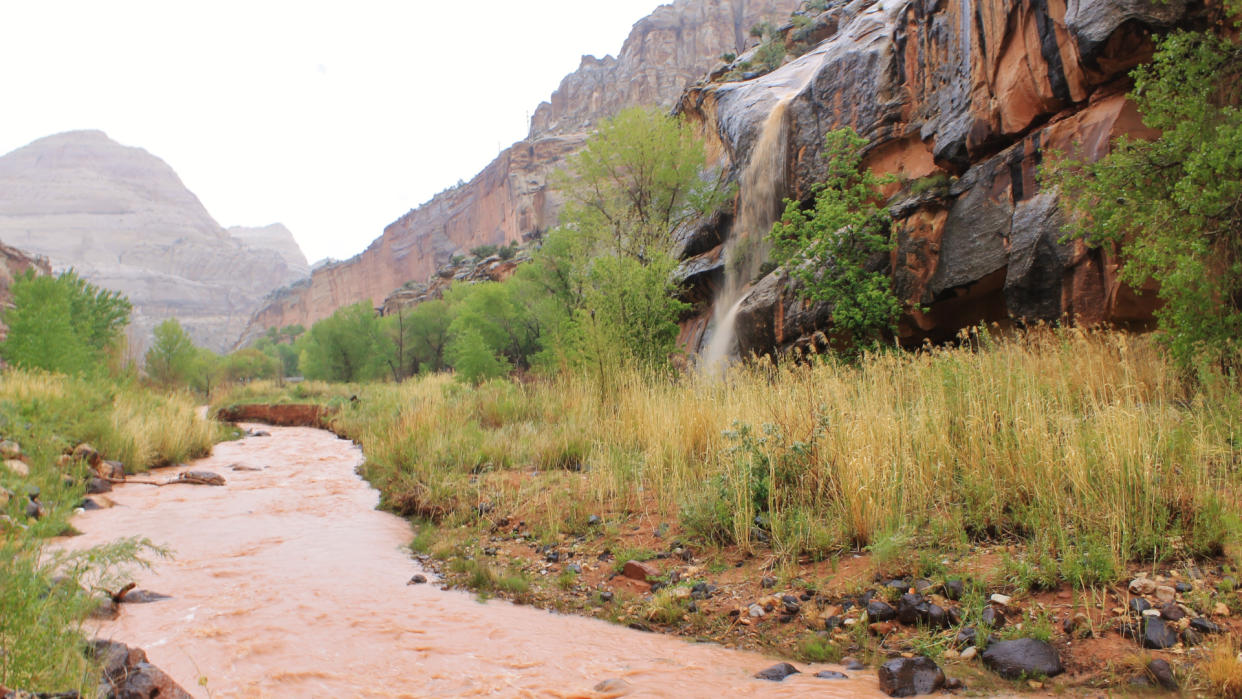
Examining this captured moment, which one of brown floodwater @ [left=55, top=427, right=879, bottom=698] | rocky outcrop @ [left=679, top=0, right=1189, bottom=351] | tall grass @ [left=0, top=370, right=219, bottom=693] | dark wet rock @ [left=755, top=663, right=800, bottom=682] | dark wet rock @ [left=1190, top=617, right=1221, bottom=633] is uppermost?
rocky outcrop @ [left=679, top=0, right=1189, bottom=351]

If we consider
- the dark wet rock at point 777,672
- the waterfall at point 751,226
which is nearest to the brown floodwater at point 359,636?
the dark wet rock at point 777,672

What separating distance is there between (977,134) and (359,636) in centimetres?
1233

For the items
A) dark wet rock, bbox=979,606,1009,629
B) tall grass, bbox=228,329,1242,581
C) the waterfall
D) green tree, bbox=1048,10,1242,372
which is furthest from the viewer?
the waterfall

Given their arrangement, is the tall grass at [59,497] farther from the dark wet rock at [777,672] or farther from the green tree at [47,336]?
the dark wet rock at [777,672]

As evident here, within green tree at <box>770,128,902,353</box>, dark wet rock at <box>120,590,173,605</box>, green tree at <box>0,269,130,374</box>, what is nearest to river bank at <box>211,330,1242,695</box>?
dark wet rock at <box>120,590,173,605</box>

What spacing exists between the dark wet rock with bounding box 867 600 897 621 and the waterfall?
12.1 meters

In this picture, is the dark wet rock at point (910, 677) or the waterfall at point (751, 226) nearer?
the dark wet rock at point (910, 677)

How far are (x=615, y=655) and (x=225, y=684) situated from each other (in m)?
2.01

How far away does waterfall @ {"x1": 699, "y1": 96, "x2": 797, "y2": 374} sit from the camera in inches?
663

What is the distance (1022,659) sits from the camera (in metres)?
2.95

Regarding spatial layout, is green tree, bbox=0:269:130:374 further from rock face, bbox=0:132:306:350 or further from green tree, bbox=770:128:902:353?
rock face, bbox=0:132:306:350

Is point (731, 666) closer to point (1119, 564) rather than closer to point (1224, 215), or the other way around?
point (1119, 564)

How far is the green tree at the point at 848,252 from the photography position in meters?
11.8

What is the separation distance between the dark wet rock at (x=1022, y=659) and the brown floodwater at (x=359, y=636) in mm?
580
